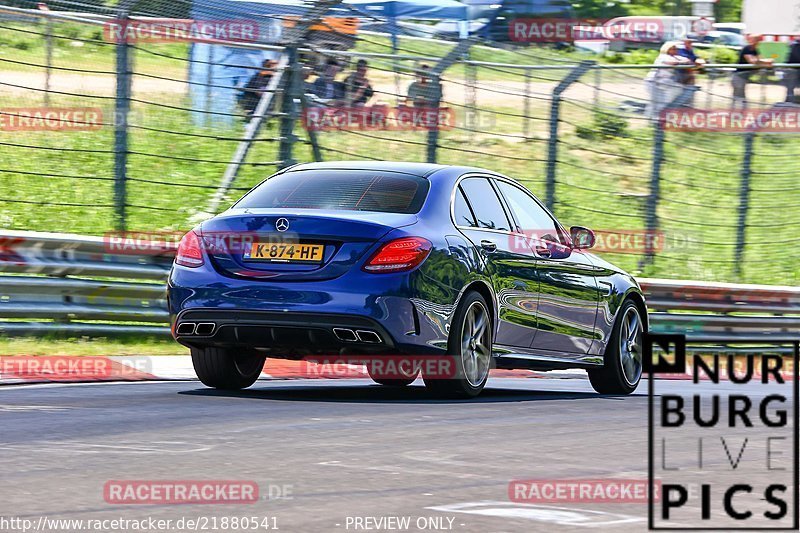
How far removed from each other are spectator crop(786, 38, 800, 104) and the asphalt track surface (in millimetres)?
12615

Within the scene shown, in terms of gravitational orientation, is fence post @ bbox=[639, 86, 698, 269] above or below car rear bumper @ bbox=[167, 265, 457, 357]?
above

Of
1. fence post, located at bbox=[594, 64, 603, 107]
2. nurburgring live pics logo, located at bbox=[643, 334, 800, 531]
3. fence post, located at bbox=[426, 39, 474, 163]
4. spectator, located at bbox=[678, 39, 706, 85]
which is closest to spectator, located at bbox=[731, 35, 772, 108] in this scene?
spectator, located at bbox=[678, 39, 706, 85]

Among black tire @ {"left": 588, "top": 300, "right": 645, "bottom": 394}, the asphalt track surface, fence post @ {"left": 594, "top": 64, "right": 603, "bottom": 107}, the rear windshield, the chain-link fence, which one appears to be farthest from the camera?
fence post @ {"left": 594, "top": 64, "right": 603, "bottom": 107}

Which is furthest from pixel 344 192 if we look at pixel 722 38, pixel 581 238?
pixel 722 38

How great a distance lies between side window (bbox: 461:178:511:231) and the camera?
1025 cm

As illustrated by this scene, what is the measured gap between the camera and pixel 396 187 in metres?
9.88

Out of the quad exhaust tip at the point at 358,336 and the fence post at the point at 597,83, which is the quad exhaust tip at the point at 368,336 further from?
the fence post at the point at 597,83

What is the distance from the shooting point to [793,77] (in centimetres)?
2356

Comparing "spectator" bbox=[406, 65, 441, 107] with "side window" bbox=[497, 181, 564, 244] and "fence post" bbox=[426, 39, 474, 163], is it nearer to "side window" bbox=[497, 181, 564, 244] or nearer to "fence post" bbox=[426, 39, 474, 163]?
"fence post" bbox=[426, 39, 474, 163]

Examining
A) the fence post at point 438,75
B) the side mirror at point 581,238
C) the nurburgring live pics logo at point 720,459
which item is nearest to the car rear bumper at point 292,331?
the nurburgring live pics logo at point 720,459

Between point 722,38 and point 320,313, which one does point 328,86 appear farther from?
point 722,38

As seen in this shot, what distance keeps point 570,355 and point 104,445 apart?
4511 millimetres

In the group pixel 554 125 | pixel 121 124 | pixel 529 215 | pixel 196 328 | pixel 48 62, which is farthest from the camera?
pixel 554 125

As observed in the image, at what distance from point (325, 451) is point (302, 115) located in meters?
8.06
